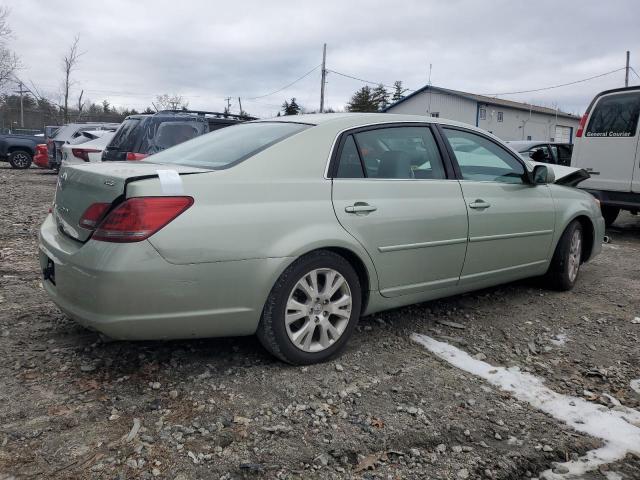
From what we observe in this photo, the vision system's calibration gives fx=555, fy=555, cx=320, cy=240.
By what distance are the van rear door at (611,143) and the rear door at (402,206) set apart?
16.5 ft

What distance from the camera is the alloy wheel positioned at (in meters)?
3.09

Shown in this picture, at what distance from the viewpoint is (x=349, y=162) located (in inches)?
134

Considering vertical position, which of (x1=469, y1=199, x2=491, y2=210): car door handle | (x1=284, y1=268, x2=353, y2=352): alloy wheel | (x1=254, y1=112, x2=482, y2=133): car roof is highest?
(x1=254, y1=112, x2=482, y2=133): car roof

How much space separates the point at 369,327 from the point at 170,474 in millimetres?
2015

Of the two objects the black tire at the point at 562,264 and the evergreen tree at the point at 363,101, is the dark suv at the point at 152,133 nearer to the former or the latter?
the black tire at the point at 562,264

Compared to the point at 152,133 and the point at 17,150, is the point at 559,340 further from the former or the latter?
the point at 17,150

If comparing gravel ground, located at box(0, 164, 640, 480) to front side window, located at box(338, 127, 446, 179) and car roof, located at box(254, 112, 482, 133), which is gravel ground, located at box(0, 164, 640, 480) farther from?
car roof, located at box(254, 112, 482, 133)

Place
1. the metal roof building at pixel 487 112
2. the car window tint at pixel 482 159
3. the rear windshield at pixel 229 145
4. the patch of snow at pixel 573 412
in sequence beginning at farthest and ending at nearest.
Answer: the metal roof building at pixel 487 112, the car window tint at pixel 482 159, the rear windshield at pixel 229 145, the patch of snow at pixel 573 412

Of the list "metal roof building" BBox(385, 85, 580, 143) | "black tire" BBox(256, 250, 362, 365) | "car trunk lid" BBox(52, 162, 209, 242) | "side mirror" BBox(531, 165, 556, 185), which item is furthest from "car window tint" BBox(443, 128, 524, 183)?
"metal roof building" BBox(385, 85, 580, 143)

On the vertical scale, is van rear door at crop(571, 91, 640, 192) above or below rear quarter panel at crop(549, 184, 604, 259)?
above

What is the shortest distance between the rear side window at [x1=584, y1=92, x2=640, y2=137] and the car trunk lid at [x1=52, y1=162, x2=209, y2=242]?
6.92m

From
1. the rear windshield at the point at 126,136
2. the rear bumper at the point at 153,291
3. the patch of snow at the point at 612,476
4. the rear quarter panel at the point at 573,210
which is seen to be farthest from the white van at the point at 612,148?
the rear bumper at the point at 153,291

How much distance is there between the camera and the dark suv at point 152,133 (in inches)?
294

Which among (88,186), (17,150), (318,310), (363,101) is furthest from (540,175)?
(363,101)
